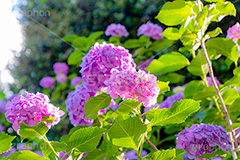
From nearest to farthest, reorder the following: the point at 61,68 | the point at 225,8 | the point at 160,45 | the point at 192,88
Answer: the point at 225,8 < the point at 192,88 < the point at 160,45 < the point at 61,68

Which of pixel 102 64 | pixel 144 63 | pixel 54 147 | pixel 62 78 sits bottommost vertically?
pixel 62 78

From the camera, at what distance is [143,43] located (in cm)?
150

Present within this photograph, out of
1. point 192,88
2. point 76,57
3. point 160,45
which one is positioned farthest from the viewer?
point 160,45

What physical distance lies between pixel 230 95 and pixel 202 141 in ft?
0.95

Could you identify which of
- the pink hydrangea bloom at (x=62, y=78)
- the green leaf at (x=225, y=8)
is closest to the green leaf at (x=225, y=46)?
the green leaf at (x=225, y=8)

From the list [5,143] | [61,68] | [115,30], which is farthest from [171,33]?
[61,68]

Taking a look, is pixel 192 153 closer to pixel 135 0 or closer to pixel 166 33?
pixel 166 33

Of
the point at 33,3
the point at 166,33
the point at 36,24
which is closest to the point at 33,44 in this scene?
the point at 36,24

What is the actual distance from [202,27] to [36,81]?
2.56 metres

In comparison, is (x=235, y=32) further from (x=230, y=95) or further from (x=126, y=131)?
(x=126, y=131)

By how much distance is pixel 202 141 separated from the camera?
0.60m

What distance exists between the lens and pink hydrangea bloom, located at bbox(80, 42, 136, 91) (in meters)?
0.65

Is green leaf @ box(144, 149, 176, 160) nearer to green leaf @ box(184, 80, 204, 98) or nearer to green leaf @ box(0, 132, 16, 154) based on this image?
green leaf @ box(0, 132, 16, 154)

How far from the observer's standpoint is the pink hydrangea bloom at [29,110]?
21.7 inches
